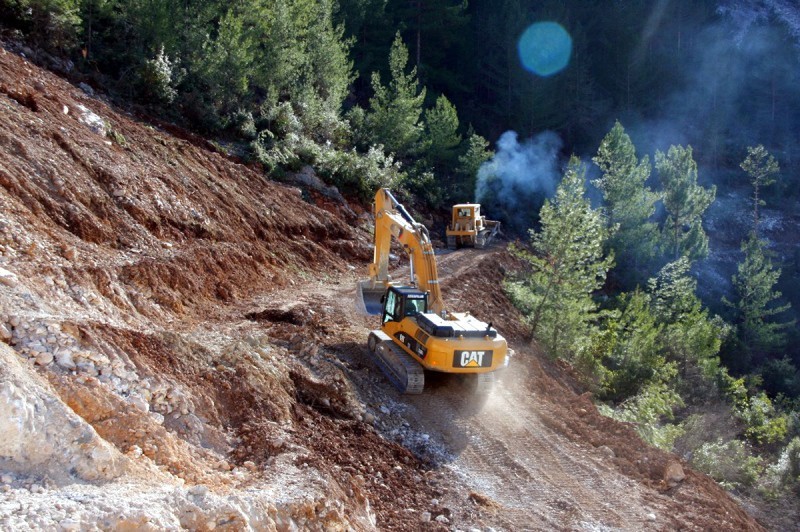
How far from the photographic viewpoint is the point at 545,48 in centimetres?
5616

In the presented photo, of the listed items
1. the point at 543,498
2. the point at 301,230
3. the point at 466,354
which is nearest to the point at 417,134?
the point at 301,230

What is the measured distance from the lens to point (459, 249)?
32.4 metres

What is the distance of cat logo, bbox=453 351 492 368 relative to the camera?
12.7m

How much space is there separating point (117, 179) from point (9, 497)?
12788 mm

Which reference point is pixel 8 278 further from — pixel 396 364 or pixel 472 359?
pixel 472 359

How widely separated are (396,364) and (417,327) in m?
0.86

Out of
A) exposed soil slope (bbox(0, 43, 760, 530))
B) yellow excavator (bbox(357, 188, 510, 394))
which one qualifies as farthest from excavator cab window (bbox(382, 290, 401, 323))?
exposed soil slope (bbox(0, 43, 760, 530))

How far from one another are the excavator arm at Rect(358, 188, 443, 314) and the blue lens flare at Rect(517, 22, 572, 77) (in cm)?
4121

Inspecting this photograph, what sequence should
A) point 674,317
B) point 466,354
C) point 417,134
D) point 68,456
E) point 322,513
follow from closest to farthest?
point 68,456 < point 322,513 < point 466,354 < point 674,317 < point 417,134

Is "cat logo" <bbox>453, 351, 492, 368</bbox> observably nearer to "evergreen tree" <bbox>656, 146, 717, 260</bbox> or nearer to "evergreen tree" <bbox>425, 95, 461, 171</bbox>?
"evergreen tree" <bbox>656, 146, 717, 260</bbox>

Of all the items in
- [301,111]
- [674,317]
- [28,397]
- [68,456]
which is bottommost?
[674,317]

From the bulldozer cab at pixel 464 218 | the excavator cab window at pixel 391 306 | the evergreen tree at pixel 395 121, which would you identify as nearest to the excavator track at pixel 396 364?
the excavator cab window at pixel 391 306

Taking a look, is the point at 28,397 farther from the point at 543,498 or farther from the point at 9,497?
the point at 543,498

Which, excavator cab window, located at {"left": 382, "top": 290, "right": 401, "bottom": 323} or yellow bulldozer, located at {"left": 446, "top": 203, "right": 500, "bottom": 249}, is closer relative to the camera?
excavator cab window, located at {"left": 382, "top": 290, "right": 401, "bottom": 323}
